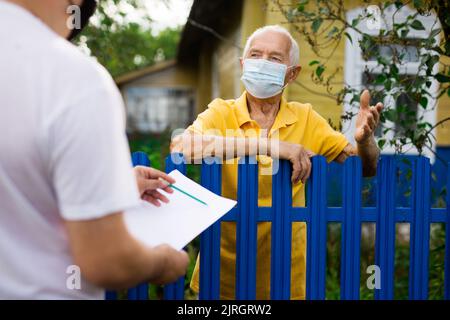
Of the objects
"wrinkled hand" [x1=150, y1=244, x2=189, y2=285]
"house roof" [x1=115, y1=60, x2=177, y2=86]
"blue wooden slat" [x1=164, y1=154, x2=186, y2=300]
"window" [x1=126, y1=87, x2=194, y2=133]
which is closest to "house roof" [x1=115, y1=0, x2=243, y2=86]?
"house roof" [x1=115, y1=60, x2=177, y2=86]

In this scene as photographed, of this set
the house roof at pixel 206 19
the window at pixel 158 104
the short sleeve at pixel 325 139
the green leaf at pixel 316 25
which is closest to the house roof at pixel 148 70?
the window at pixel 158 104

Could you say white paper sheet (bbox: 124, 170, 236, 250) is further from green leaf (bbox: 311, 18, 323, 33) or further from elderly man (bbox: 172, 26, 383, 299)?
green leaf (bbox: 311, 18, 323, 33)

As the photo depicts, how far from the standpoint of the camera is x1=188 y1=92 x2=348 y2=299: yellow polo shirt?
2371mm

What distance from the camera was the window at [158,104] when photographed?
22.7m

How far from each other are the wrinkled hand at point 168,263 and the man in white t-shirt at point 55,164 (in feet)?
0.27

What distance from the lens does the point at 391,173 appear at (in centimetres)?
234

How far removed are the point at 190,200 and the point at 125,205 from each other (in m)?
0.74

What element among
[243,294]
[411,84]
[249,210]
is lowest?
[243,294]

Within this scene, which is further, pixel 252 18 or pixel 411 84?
pixel 252 18

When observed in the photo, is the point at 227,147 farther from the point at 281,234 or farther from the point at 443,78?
the point at 443,78

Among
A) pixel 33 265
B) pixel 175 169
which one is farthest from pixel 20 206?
pixel 175 169

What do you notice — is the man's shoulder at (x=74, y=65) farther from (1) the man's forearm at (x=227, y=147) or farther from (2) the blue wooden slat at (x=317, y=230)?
(2) the blue wooden slat at (x=317, y=230)

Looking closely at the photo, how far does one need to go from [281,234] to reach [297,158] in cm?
34
